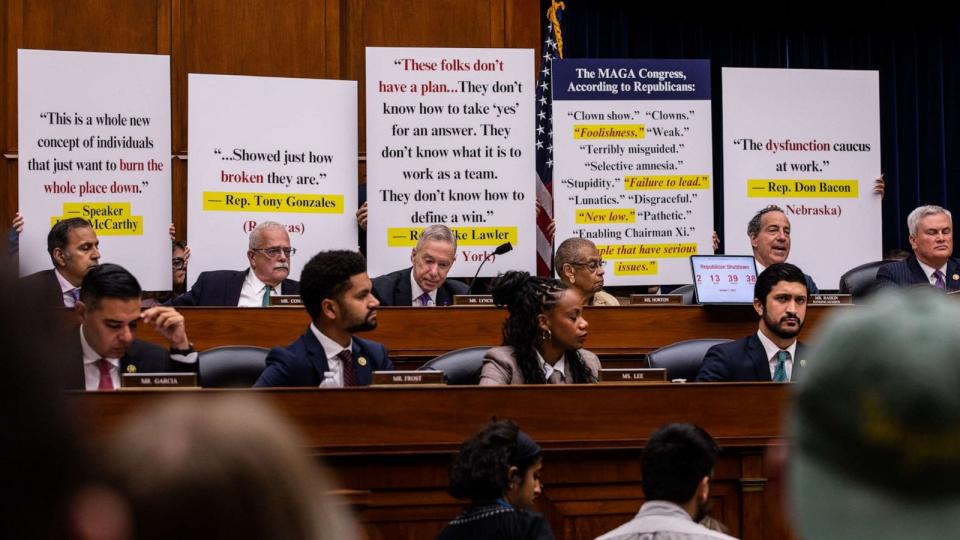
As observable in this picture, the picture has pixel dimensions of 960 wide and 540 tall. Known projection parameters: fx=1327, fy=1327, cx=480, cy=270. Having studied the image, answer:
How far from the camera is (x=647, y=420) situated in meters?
4.56

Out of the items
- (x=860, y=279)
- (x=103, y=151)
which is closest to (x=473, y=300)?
(x=103, y=151)

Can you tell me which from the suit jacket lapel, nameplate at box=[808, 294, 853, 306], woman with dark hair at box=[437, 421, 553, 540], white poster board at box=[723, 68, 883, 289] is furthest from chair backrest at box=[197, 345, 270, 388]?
white poster board at box=[723, 68, 883, 289]

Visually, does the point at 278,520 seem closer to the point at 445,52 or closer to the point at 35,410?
the point at 35,410

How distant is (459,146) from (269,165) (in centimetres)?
108

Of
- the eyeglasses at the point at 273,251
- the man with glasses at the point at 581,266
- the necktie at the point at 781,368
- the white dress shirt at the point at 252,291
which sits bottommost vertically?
the necktie at the point at 781,368

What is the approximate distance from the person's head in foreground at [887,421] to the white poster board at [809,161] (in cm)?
755

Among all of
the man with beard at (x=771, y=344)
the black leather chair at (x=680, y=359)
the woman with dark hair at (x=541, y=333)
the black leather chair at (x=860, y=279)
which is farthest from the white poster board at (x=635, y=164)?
the woman with dark hair at (x=541, y=333)

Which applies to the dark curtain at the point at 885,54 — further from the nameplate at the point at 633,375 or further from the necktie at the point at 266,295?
the nameplate at the point at 633,375

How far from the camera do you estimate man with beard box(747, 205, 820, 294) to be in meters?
7.39

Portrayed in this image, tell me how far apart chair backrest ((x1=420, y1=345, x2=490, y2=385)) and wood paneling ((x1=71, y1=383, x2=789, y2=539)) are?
3.30ft

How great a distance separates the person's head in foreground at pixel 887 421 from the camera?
0.64m

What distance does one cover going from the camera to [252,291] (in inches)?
276

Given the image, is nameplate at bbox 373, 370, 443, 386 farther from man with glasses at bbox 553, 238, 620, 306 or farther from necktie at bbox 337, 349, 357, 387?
man with glasses at bbox 553, 238, 620, 306

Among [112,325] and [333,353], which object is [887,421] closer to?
[333,353]
